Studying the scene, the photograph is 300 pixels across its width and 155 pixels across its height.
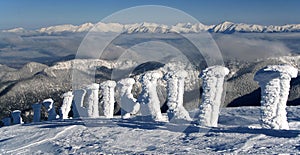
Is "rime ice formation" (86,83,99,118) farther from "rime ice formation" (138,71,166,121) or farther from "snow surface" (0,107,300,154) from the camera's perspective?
"rime ice formation" (138,71,166,121)

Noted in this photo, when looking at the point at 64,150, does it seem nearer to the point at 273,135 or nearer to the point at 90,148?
the point at 90,148

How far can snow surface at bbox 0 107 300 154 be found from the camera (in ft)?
50.2

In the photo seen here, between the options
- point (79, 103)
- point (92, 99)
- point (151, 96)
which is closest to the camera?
point (151, 96)

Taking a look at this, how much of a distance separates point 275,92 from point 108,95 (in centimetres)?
1213

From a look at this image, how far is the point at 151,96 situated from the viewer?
74.9 ft

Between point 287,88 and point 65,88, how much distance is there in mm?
122765

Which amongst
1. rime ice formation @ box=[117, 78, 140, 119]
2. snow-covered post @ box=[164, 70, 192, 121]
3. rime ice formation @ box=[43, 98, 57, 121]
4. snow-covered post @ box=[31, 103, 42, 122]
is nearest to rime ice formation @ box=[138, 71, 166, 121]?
snow-covered post @ box=[164, 70, 192, 121]

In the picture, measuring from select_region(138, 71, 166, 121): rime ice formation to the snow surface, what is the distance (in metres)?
0.87

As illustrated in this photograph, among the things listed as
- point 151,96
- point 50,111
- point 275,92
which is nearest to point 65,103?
point 50,111

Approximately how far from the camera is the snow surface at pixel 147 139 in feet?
50.2

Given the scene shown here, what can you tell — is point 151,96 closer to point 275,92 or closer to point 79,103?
point 275,92

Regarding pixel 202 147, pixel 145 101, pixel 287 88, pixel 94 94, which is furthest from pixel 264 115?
pixel 94 94

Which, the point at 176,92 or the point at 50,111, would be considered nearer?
the point at 176,92

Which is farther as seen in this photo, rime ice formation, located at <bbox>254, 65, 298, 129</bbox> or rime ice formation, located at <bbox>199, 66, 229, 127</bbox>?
rime ice formation, located at <bbox>199, 66, 229, 127</bbox>
